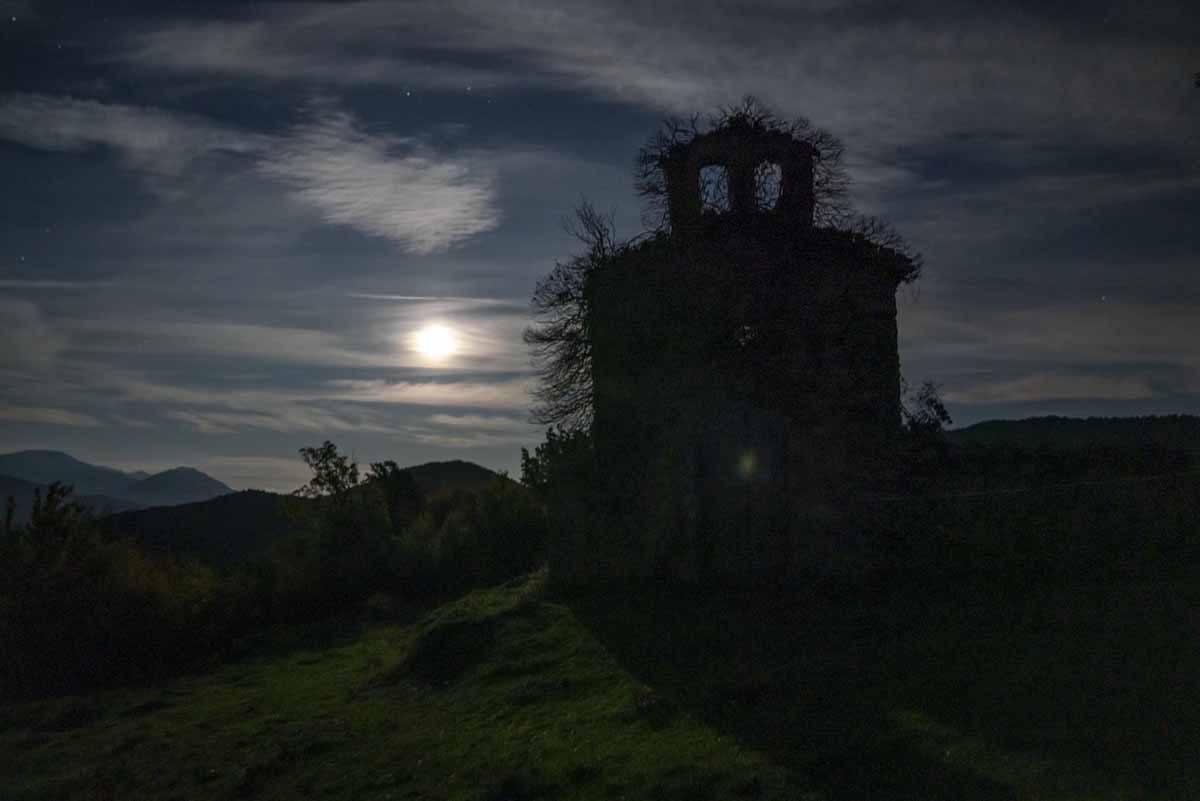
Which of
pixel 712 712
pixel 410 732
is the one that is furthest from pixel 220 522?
pixel 712 712

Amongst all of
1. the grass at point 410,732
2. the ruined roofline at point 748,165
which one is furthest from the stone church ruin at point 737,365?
the grass at point 410,732

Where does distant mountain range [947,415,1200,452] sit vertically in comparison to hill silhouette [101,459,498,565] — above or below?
above

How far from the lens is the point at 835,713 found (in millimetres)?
11109

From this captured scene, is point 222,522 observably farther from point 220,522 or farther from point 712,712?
point 712,712

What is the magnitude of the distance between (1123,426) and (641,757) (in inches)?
958

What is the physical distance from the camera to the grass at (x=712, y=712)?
9.27 meters

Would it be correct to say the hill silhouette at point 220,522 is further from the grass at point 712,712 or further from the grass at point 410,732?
the grass at point 712,712

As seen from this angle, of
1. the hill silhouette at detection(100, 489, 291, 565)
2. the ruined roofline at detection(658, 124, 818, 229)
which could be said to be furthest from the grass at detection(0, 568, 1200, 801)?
the hill silhouette at detection(100, 489, 291, 565)

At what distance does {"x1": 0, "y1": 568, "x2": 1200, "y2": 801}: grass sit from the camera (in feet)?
30.4

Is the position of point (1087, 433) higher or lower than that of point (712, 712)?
higher

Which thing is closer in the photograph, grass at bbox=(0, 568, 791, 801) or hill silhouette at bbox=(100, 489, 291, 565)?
grass at bbox=(0, 568, 791, 801)

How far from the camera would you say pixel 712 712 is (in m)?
12.0

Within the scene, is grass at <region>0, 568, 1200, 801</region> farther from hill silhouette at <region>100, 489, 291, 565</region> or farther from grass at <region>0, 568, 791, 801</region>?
hill silhouette at <region>100, 489, 291, 565</region>

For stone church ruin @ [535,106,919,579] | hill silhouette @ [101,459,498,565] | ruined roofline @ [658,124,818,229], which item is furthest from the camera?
hill silhouette @ [101,459,498,565]
